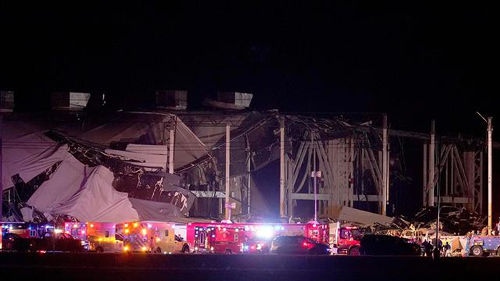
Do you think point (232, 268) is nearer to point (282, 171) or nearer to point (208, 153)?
point (282, 171)

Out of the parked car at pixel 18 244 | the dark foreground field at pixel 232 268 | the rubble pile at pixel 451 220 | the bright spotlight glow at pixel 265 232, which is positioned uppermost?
the rubble pile at pixel 451 220

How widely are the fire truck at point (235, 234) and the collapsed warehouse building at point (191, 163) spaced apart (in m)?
10.5

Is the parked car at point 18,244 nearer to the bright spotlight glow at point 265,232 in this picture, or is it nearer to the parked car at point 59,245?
the parked car at point 59,245

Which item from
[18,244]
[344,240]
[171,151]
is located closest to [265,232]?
[344,240]

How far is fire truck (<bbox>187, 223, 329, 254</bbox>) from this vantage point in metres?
60.5

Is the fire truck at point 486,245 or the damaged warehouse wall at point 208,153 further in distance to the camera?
the damaged warehouse wall at point 208,153

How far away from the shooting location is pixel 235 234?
60.8 meters

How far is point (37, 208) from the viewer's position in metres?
72.4

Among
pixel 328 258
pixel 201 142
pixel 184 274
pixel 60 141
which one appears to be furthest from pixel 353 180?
pixel 184 274

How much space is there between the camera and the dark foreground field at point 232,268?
35.7 metres

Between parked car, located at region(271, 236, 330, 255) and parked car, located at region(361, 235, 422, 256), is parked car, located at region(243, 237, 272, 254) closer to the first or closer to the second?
parked car, located at region(271, 236, 330, 255)

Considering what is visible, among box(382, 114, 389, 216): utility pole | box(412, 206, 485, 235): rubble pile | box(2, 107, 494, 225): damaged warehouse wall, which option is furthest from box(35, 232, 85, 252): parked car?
box(382, 114, 389, 216): utility pole

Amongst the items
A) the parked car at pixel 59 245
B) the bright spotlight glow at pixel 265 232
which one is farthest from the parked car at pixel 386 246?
the parked car at pixel 59 245

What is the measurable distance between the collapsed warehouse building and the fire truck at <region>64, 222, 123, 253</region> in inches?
199
